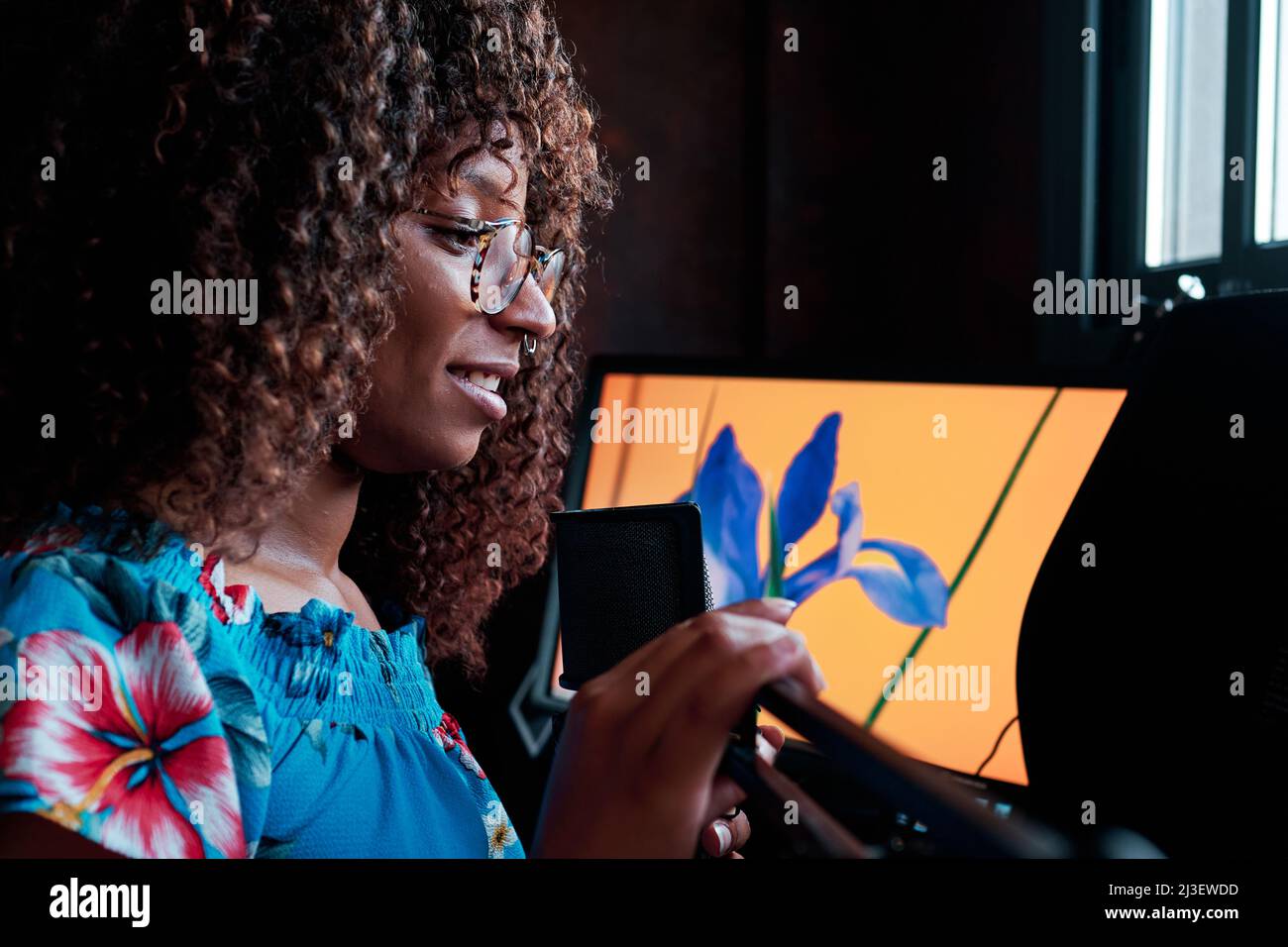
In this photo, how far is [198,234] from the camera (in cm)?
56

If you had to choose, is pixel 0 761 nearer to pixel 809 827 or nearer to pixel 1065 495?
pixel 809 827

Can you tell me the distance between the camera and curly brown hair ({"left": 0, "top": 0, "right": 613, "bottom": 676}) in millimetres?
564

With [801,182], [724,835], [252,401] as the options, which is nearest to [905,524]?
[724,835]

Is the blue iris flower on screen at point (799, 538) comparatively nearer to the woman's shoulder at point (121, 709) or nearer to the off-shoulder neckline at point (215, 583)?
the off-shoulder neckline at point (215, 583)

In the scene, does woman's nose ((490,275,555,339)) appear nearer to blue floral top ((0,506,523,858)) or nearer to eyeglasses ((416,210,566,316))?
eyeglasses ((416,210,566,316))

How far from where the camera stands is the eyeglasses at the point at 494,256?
63 cm

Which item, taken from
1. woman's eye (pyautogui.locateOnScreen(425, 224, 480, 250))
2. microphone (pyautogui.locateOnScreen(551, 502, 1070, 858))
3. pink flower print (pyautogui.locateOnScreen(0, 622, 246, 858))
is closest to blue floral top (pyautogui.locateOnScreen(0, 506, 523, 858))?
pink flower print (pyautogui.locateOnScreen(0, 622, 246, 858))

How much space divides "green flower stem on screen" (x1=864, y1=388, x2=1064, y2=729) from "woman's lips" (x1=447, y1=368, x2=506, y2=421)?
438 mm

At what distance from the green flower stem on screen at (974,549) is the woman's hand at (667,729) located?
21.0 inches

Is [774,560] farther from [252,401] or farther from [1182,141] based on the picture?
[1182,141]

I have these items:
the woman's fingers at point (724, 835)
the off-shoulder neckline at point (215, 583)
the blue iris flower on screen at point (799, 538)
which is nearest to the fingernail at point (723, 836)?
the woman's fingers at point (724, 835)

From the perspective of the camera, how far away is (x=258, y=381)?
0.58 metres
